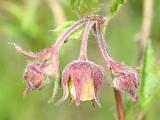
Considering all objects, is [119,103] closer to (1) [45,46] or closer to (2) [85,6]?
(2) [85,6]

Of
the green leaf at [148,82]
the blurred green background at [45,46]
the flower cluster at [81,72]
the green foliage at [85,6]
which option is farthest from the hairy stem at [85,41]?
the blurred green background at [45,46]

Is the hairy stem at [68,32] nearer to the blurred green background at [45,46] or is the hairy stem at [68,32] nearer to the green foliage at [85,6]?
the green foliage at [85,6]

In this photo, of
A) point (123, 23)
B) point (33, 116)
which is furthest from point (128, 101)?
point (123, 23)

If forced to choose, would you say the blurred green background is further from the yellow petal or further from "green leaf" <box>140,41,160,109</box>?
the yellow petal

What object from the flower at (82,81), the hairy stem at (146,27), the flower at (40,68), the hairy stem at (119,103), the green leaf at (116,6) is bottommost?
the hairy stem at (119,103)

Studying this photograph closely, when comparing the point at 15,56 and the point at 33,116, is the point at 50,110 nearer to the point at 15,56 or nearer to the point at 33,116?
the point at 33,116

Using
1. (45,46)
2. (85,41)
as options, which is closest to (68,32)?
(85,41)
